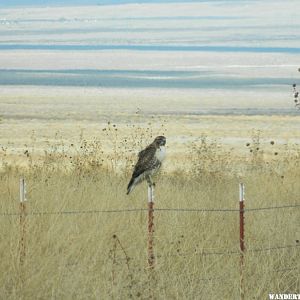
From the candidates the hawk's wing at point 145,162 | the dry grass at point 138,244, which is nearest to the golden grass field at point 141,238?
the dry grass at point 138,244

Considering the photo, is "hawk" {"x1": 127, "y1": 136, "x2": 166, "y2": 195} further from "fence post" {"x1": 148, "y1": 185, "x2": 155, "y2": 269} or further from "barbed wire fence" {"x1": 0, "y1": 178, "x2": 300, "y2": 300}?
"fence post" {"x1": 148, "y1": 185, "x2": 155, "y2": 269}

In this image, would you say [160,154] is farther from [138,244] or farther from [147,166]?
[138,244]

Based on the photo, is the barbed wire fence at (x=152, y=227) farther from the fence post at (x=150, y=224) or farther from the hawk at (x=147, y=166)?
the hawk at (x=147, y=166)

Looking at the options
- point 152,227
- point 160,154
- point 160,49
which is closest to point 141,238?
point 152,227

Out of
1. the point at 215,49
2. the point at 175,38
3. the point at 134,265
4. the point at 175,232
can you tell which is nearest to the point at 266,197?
the point at 175,232

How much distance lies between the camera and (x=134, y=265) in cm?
902

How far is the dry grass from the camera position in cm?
834

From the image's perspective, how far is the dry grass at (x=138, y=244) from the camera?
834cm

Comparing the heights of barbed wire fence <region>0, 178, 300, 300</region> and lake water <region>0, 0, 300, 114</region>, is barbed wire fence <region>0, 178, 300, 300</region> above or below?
below

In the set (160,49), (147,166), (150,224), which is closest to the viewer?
(150,224)

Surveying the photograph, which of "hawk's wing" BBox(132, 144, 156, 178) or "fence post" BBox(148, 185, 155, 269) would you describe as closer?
"fence post" BBox(148, 185, 155, 269)

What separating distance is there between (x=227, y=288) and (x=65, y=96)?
96.3ft

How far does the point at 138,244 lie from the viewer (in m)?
9.79

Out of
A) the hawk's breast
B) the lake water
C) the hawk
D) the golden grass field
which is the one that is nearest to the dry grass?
the golden grass field
